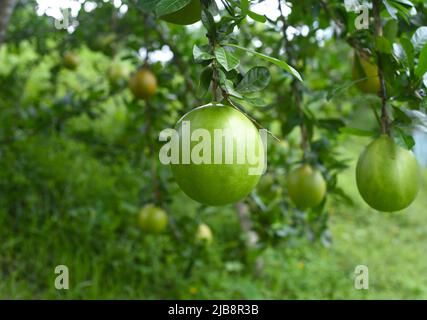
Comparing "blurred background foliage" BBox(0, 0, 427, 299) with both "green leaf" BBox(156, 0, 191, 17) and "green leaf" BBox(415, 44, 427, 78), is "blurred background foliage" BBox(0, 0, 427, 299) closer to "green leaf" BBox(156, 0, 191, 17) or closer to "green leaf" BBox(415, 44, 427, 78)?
"green leaf" BBox(415, 44, 427, 78)

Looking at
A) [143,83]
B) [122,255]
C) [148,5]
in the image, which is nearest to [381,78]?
[148,5]

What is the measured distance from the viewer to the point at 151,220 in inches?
68.7

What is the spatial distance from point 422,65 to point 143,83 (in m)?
1.05

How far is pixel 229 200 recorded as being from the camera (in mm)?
704

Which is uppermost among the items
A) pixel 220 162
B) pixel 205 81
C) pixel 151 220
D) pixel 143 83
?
pixel 143 83

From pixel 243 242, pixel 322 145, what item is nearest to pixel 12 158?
pixel 243 242

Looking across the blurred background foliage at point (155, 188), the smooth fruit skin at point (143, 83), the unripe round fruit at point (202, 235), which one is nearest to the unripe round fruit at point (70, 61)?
the blurred background foliage at point (155, 188)

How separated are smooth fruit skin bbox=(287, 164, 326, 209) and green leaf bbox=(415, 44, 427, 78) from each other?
1.59ft

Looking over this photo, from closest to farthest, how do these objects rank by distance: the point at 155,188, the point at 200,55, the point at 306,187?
the point at 200,55, the point at 306,187, the point at 155,188

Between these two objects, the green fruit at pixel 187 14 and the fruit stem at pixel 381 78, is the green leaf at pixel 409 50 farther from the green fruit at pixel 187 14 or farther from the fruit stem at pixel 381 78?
the green fruit at pixel 187 14

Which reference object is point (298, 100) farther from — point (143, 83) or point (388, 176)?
point (143, 83)

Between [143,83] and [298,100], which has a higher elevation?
[143,83]

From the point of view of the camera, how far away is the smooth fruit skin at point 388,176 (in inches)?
33.6
